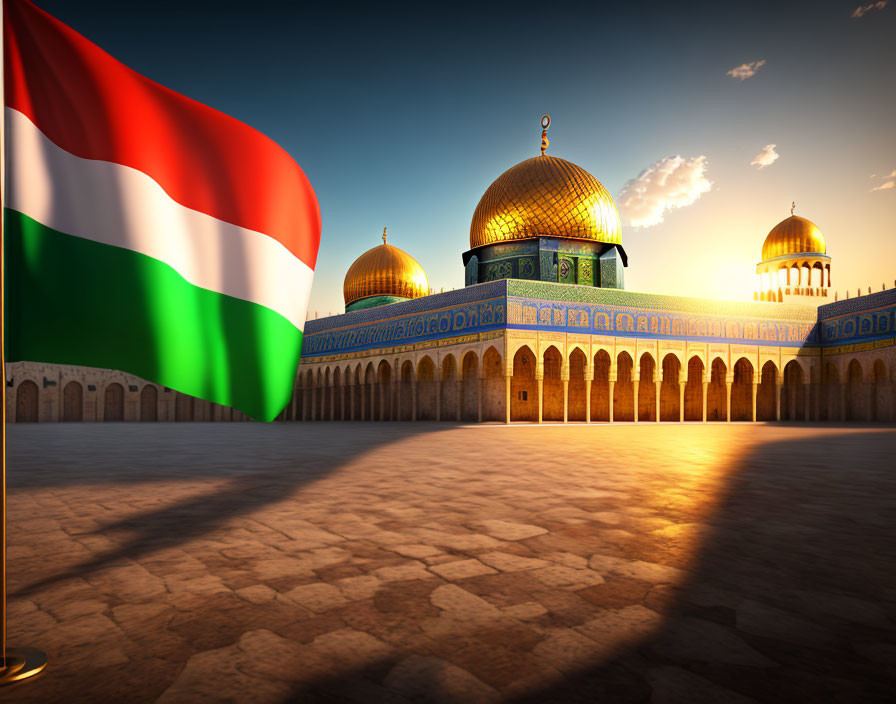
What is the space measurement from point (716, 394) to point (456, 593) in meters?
28.6

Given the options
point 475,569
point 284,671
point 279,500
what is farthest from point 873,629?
point 279,500

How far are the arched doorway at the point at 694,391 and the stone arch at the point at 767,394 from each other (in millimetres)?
2763

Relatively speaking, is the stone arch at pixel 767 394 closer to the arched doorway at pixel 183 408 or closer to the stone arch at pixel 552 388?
the stone arch at pixel 552 388

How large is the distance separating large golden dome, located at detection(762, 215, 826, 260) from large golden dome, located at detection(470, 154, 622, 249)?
41.7 feet

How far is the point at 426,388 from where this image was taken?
2819 centimetres

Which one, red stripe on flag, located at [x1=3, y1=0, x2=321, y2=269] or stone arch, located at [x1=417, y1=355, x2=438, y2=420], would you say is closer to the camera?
Answer: red stripe on flag, located at [x1=3, y1=0, x2=321, y2=269]

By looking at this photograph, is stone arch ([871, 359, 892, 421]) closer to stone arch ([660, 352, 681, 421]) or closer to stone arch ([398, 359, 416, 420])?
stone arch ([660, 352, 681, 421])

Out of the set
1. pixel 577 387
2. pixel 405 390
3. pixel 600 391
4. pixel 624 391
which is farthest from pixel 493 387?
pixel 624 391

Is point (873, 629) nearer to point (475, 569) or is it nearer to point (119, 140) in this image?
point (475, 569)

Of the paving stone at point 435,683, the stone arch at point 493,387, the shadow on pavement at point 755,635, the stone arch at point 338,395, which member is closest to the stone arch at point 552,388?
the stone arch at point 493,387

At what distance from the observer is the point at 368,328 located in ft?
101

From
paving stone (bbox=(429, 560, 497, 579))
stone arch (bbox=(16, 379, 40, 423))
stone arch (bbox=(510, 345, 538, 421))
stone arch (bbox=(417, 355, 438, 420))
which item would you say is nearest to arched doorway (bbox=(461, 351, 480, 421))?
stone arch (bbox=(510, 345, 538, 421))

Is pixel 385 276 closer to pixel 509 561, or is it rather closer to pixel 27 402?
pixel 27 402

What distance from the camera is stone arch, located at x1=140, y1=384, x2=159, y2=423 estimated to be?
123ft
